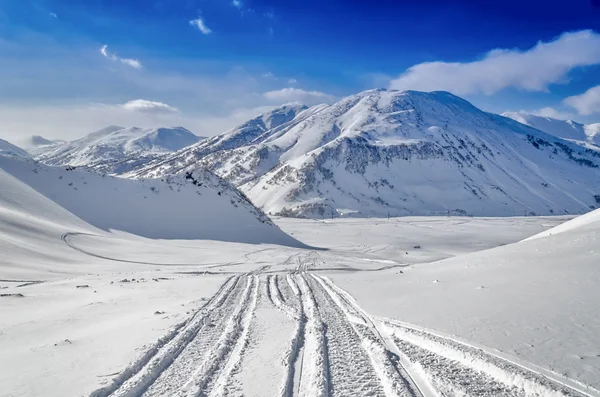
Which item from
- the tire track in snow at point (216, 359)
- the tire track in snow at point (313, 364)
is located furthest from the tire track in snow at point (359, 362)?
the tire track in snow at point (216, 359)

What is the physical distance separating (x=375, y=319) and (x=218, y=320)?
4.89 m

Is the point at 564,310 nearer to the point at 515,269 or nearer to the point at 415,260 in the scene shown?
the point at 515,269

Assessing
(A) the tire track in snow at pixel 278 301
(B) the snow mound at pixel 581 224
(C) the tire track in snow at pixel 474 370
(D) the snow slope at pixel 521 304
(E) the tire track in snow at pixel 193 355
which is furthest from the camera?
(B) the snow mound at pixel 581 224

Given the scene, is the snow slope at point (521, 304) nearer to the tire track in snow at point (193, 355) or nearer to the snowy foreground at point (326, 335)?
the snowy foreground at point (326, 335)

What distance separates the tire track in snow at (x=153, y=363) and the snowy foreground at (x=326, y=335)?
33 mm

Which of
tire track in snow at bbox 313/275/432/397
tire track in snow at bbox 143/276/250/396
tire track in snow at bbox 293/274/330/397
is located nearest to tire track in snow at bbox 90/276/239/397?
tire track in snow at bbox 143/276/250/396

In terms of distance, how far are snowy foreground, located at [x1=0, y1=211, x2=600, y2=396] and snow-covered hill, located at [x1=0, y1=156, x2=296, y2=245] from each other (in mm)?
39910

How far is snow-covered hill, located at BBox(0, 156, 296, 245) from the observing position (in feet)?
181

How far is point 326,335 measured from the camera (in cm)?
942

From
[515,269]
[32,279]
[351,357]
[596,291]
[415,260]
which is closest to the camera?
[351,357]

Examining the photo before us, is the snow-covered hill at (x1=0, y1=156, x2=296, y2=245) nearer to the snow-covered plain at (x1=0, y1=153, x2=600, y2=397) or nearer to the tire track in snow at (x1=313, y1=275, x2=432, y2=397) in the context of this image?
the snow-covered plain at (x1=0, y1=153, x2=600, y2=397)

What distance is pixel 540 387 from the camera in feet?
19.6

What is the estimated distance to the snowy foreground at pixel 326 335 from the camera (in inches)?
246

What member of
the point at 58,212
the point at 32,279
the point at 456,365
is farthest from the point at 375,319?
the point at 58,212
